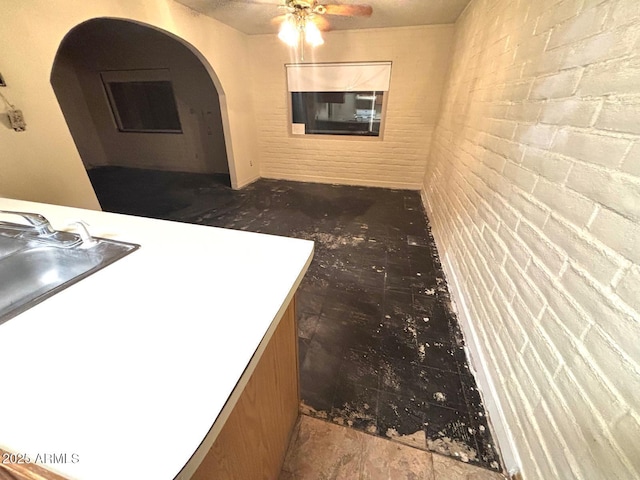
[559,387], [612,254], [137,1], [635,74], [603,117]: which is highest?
[137,1]

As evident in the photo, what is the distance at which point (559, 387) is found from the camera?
84 centimetres

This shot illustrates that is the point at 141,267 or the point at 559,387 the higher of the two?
the point at 141,267

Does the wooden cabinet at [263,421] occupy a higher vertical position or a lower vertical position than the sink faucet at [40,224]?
lower

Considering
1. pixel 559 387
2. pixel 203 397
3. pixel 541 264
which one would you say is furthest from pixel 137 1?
pixel 559 387

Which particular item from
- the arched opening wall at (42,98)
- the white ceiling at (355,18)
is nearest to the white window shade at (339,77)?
the white ceiling at (355,18)

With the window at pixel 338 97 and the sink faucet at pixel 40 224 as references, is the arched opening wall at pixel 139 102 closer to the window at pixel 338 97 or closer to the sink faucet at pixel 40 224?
the window at pixel 338 97

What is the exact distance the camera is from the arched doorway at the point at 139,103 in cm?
449

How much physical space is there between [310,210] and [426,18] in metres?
2.74

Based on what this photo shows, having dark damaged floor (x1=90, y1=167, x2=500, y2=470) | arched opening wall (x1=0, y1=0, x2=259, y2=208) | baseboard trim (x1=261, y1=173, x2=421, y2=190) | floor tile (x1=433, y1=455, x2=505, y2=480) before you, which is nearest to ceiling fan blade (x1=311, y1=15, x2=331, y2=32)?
arched opening wall (x1=0, y1=0, x2=259, y2=208)

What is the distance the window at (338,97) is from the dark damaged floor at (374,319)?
130 cm

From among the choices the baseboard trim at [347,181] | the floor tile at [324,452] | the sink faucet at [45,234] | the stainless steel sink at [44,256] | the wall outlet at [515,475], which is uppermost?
the sink faucet at [45,234]

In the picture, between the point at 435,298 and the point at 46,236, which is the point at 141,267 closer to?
the point at 46,236

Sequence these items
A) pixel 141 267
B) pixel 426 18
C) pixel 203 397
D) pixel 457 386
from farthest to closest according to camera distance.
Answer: pixel 426 18 → pixel 457 386 → pixel 141 267 → pixel 203 397

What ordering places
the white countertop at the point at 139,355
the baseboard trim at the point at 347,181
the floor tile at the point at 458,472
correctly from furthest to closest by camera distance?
1. the baseboard trim at the point at 347,181
2. the floor tile at the point at 458,472
3. the white countertop at the point at 139,355
